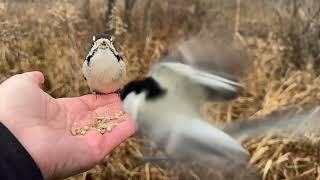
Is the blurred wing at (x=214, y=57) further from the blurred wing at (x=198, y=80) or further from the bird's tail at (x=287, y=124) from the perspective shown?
the bird's tail at (x=287, y=124)

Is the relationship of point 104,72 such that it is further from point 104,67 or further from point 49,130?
point 49,130

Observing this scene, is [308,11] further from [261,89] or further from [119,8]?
[119,8]

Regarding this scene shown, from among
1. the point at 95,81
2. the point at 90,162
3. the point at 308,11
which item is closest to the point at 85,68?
the point at 95,81

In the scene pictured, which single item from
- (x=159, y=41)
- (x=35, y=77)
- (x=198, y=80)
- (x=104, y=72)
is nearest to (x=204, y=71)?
(x=198, y=80)

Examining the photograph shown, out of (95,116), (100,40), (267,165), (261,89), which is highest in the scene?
(100,40)

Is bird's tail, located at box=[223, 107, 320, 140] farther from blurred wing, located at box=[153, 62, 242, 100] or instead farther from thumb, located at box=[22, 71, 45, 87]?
thumb, located at box=[22, 71, 45, 87]

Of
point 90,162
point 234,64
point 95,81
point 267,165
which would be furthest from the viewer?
point 267,165

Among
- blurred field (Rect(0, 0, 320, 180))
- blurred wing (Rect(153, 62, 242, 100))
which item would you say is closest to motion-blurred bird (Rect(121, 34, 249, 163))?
blurred wing (Rect(153, 62, 242, 100))
